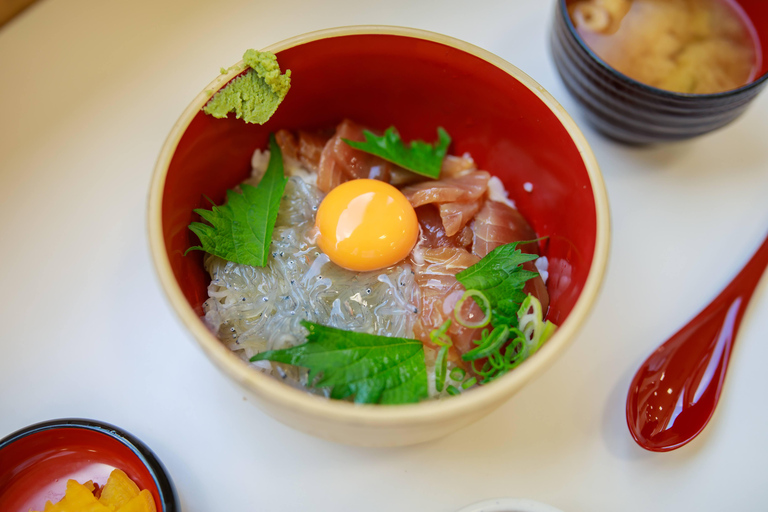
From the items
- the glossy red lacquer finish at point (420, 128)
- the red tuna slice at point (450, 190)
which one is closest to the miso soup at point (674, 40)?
the glossy red lacquer finish at point (420, 128)

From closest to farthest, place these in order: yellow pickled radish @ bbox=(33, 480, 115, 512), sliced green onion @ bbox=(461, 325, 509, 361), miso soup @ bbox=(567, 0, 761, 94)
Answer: yellow pickled radish @ bbox=(33, 480, 115, 512), sliced green onion @ bbox=(461, 325, 509, 361), miso soup @ bbox=(567, 0, 761, 94)

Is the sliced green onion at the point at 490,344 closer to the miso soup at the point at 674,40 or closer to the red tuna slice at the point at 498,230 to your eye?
the red tuna slice at the point at 498,230

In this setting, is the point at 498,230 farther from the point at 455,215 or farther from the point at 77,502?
the point at 77,502

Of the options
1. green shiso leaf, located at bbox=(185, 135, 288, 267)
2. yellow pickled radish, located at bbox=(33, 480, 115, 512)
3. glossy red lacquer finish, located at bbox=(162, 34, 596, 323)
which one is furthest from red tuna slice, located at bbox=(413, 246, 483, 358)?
yellow pickled radish, located at bbox=(33, 480, 115, 512)

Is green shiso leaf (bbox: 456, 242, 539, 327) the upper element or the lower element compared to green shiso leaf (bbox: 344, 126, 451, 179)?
lower

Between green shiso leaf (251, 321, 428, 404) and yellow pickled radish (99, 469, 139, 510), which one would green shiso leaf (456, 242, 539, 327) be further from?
yellow pickled radish (99, 469, 139, 510)

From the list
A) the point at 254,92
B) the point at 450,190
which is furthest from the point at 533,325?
the point at 254,92
